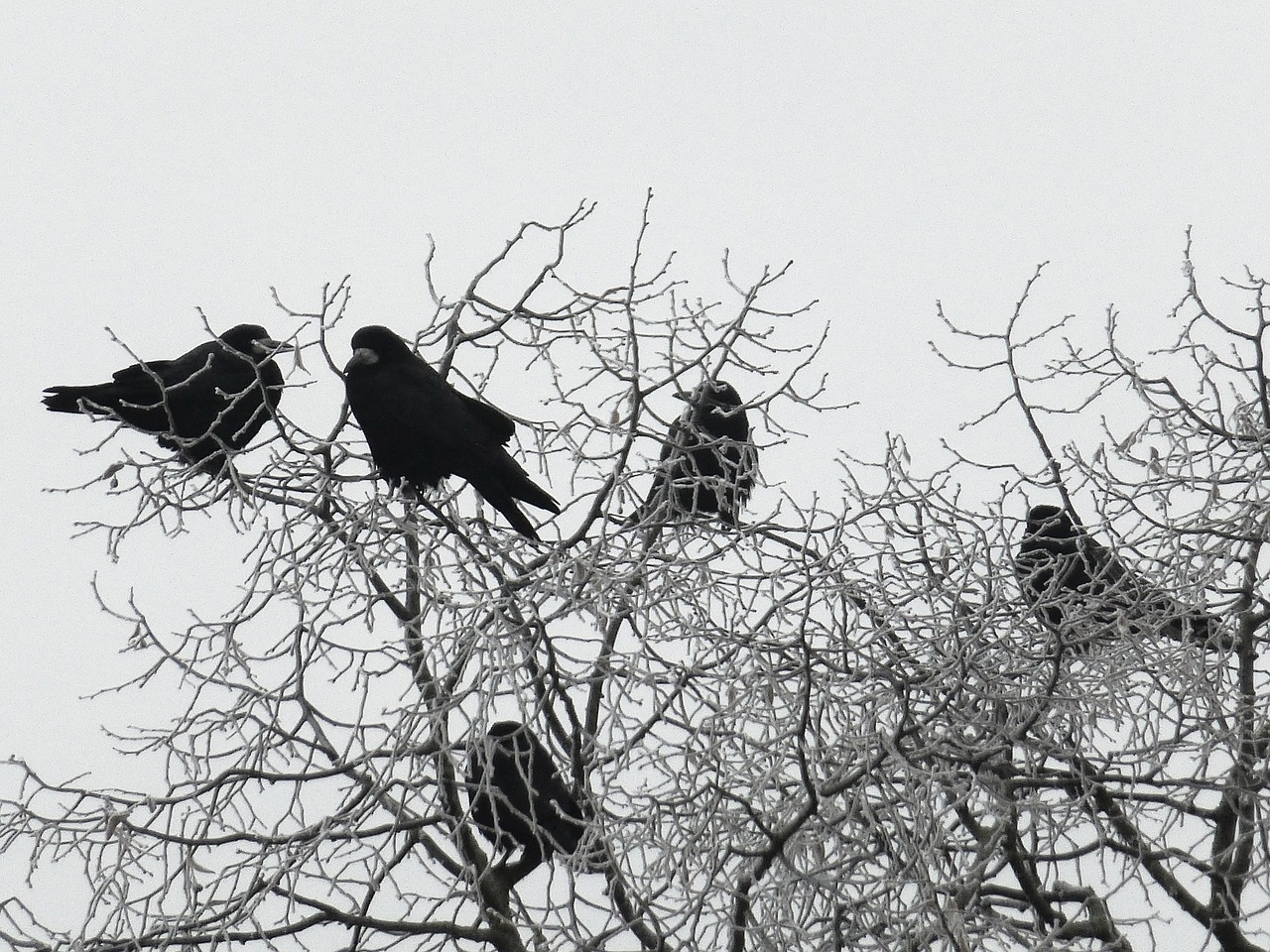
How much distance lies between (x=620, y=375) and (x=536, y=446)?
78cm

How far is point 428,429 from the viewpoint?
18.7 ft

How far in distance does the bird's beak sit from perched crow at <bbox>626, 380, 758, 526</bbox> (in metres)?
1.21

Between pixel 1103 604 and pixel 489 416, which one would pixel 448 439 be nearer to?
pixel 489 416

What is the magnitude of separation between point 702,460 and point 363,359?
2372 mm

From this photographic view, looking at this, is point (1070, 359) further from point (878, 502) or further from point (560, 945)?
point (560, 945)

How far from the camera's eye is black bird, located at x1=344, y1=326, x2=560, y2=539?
5.69 meters

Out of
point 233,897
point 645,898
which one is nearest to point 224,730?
point 233,897

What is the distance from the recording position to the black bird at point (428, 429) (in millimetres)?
5691

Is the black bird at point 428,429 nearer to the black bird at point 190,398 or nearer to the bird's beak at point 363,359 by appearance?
the bird's beak at point 363,359

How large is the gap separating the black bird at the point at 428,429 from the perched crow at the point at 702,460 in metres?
0.55

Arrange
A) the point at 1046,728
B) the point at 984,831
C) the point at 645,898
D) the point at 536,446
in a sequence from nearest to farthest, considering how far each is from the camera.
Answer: the point at 645,898 → the point at 1046,728 → the point at 536,446 → the point at 984,831

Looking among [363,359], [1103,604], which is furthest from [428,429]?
[1103,604]

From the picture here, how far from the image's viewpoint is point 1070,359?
6227 millimetres

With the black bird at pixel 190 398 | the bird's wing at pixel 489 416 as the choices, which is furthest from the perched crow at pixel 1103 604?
the black bird at pixel 190 398
